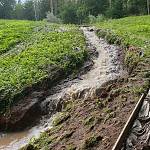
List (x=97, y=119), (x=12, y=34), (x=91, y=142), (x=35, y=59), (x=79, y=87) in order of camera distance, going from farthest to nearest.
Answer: (x=12, y=34) → (x=35, y=59) → (x=79, y=87) → (x=97, y=119) → (x=91, y=142)

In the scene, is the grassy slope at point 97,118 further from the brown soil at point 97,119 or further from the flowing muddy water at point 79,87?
the flowing muddy water at point 79,87

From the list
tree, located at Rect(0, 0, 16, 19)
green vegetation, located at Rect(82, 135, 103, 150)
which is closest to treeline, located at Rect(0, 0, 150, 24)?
tree, located at Rect(0, 0, 16, 19)

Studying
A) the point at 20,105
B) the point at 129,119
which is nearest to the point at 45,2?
the point at 20,105

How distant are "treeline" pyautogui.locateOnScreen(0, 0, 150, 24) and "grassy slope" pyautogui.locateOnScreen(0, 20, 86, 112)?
21.1 meters

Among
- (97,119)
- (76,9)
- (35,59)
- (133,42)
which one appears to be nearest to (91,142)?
(97,119)

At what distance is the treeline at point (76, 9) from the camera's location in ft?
169

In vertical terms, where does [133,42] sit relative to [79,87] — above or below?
above

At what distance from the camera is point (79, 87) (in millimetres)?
17844

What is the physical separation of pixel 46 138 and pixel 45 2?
2277 inches

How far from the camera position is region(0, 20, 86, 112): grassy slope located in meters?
19.2

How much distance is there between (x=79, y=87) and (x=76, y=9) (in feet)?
135

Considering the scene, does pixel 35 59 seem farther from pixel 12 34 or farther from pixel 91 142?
pixel 91 142

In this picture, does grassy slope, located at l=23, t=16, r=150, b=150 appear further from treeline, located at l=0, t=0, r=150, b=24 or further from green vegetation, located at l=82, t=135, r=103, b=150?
treeline, located at l=0, t=0, r=150, b=24

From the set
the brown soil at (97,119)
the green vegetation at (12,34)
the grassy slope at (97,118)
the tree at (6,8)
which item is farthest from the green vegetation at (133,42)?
the tree at (6,8)
